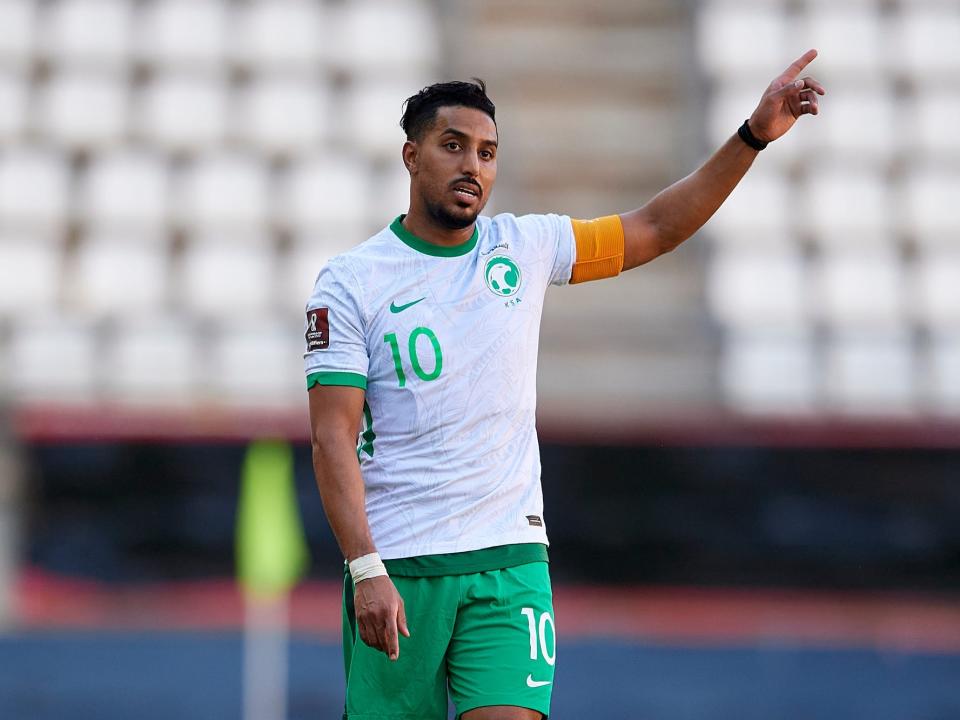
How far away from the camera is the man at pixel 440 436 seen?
3402 millimetres

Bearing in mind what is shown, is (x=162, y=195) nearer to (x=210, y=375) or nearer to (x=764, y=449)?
(x=210, y=375)

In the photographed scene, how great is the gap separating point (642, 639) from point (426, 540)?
6563 mm

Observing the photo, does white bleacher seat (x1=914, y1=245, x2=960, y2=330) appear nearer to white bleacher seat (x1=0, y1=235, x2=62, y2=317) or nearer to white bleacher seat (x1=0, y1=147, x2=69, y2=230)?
white bleacher seat (x1=0, y1=235, x2=62, y2=317)

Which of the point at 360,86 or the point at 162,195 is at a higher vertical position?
the point at 360,86

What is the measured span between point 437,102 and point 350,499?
1.00m

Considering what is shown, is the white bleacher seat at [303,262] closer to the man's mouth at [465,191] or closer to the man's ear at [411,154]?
the man's ear at [411,154]

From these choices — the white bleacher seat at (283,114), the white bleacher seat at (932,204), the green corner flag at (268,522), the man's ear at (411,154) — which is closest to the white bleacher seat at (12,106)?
the white bleacher seat at (283,114)

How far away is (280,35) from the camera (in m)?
17.3

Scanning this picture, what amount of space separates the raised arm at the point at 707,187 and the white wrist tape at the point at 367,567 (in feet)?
3.55

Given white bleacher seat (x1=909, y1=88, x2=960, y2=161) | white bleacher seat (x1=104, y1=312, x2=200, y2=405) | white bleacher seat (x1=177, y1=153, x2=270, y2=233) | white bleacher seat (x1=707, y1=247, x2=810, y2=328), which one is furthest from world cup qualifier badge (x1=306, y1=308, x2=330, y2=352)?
white bleacher seat (x1=909, y1=88, x2=960, y2=161)

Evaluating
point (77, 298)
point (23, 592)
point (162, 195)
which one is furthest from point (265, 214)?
point (23, 592)

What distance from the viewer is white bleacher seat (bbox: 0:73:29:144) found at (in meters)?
16.0

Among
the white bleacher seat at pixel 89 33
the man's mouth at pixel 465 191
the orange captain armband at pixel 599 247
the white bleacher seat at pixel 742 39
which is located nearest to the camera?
the man's mouth at pixel 465 191

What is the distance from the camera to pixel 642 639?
32.0ft
